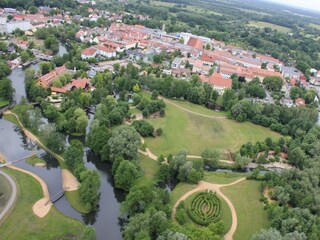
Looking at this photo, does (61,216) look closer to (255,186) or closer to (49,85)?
(255,186)

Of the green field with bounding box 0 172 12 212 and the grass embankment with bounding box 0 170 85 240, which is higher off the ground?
the grass embankment with bounding box 0 170 85 240

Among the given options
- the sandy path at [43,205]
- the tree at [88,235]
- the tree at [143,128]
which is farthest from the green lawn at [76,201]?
the tree at [143,128]

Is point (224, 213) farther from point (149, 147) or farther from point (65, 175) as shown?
point (65, 175)

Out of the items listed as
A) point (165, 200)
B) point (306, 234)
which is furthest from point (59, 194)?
point (306, 234)

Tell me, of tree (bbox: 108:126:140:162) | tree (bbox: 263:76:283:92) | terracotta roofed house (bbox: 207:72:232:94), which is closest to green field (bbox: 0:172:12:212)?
tree (bbox: 108:126:140:162)

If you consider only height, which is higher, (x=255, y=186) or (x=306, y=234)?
(x=306, y=234)

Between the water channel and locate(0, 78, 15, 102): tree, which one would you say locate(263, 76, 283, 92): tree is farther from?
locate(0, 78, 15, 102): tree
